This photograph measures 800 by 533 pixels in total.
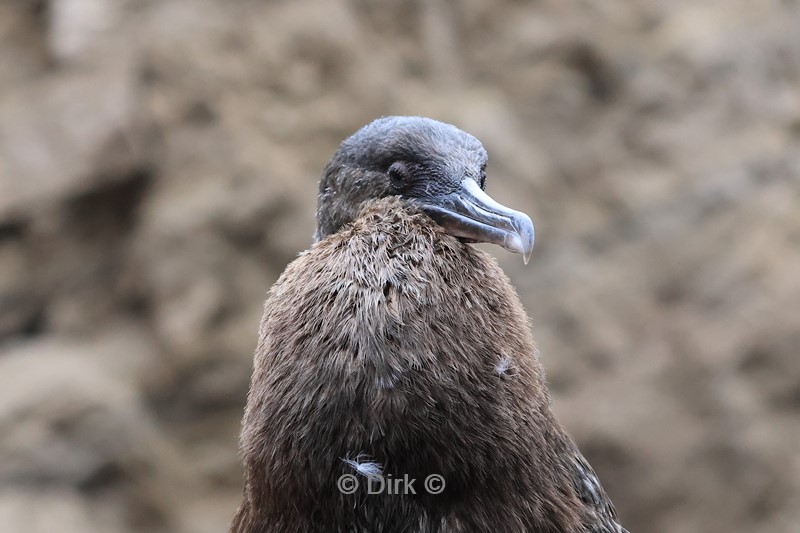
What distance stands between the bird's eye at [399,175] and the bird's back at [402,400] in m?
0.11

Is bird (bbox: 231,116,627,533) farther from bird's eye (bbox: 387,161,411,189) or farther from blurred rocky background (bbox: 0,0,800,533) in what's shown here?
blurred rocky background (bbox: 0,0,800,533)

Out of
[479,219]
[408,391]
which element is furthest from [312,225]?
[408,391]

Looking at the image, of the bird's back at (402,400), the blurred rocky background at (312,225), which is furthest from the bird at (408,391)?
the blurred rocky background at (312,225)

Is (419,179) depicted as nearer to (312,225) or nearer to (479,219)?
(479,219)

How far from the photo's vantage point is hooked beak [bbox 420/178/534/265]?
53.1 inches

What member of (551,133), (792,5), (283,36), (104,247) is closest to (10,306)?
(104,247)

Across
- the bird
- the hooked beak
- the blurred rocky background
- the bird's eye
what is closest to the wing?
the bird

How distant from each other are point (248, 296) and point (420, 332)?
273 centimetres

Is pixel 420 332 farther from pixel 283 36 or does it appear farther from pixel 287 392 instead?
pixel 283 36

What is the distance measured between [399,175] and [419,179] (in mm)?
42

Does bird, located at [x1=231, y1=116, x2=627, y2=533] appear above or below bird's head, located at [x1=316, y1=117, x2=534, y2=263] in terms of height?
below

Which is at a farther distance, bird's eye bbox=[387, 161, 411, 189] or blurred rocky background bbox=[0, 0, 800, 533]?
blurred rocky background bbox=[0, 0, 800, 533]

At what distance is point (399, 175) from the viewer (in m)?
1.51

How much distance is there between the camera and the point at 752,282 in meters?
4.02
